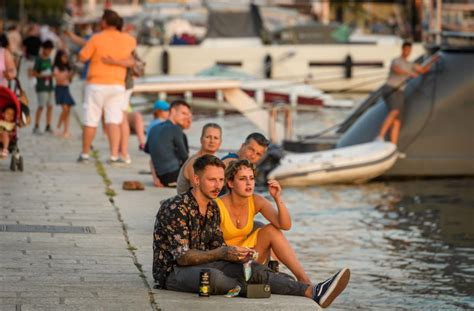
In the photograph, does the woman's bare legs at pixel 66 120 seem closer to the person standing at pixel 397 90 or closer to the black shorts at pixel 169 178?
the person standing at pixel 397 90

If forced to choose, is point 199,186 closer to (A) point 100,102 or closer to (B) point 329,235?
(B) point 329,235

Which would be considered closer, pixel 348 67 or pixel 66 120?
pixel 66 120

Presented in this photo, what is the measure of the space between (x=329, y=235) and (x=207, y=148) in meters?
3.88

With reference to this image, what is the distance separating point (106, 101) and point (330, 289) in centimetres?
848

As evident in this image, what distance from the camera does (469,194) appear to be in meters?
19.7

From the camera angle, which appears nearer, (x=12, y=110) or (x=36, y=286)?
(x=36, y=286)

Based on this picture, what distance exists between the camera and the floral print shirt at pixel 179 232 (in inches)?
368

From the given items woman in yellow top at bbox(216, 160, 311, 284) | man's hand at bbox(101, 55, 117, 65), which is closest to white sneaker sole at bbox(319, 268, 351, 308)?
woman in yellow top at bbox(216, 160, 311, 284)

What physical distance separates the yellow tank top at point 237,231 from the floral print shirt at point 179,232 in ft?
0.94

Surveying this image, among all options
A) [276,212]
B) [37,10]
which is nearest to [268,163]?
[276,212]

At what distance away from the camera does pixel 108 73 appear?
17.4 metres

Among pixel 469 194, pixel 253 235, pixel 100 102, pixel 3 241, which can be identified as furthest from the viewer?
pixel 469 194

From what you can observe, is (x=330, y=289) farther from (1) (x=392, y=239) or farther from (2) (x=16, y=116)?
(2) (x=16, y=116)

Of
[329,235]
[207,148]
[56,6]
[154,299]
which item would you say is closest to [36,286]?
[154,299]
